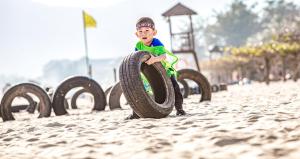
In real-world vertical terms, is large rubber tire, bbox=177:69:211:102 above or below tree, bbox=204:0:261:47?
below

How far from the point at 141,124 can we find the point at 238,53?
30.9 metres

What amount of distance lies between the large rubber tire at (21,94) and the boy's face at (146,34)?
4.33 meters

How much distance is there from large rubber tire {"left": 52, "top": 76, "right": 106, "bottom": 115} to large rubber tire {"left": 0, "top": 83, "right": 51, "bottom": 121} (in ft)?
0.69

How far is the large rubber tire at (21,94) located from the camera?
9703mm

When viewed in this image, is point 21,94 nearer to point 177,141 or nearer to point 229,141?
point 177,141

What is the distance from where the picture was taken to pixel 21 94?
10.0 meters

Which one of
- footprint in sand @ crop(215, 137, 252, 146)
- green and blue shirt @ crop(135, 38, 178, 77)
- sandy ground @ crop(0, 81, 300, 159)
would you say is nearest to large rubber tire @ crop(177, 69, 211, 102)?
green and blue shirt @ crop(135, 38, 178, 77)

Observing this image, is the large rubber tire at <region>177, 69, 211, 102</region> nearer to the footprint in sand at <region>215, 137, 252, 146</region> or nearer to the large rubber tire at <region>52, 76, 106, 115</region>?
the large rubber tire at <region>52, 76, 106, 115</region>

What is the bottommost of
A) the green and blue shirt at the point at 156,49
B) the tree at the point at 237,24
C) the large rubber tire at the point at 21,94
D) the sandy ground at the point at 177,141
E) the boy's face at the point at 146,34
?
the sandy ground at the point at 177,141

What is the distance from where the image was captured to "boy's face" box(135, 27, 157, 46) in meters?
6.26

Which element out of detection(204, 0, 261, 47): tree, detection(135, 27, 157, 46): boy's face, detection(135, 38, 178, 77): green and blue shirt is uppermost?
detection(204, 0, 261, 47): tree

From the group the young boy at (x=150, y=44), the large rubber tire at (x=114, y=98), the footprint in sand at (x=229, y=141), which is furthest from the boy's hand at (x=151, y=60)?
the large rubber tire at (x=114, y=98)

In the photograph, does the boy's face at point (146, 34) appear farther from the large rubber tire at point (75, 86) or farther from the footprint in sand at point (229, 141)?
the large rubber tire at point (75, 86)

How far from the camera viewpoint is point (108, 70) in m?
130
